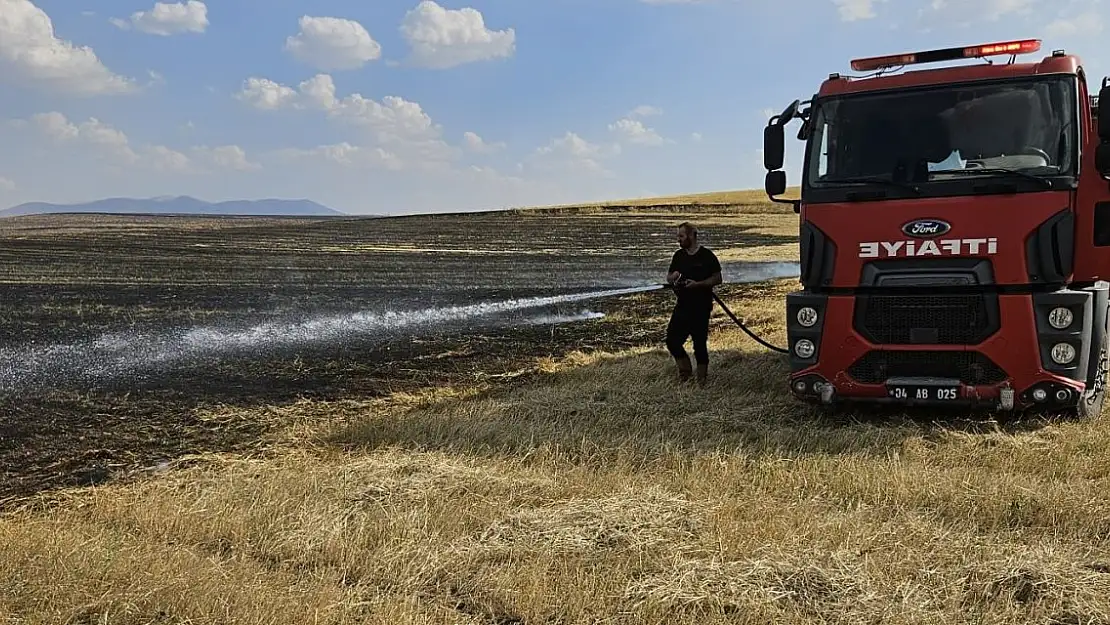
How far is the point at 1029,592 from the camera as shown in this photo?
4.01 m

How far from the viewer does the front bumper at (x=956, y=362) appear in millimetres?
6488

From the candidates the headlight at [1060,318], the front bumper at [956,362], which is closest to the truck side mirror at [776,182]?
the front bumper at [956,362]

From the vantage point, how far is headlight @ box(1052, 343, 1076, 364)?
21.2ft

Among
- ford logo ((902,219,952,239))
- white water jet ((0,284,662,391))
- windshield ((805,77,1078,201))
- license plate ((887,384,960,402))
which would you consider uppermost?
windshield ((805,77,1078,201))

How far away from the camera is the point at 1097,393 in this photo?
A: 7.21m

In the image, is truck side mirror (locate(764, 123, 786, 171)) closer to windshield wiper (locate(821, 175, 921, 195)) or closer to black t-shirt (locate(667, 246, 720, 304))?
windshield wiper (locate(821, 175, 921, 195))

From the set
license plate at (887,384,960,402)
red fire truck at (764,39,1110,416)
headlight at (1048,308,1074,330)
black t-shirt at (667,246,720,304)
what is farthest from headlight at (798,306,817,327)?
black t-shirt at (667,246,720,304)

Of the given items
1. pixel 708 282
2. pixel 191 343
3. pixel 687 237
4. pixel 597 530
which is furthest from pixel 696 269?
pixel 191 343

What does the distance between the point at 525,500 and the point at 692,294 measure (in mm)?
3989

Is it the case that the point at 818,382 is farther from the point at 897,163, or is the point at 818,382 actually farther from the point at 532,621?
the point at 532,621

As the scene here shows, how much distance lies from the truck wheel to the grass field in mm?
425

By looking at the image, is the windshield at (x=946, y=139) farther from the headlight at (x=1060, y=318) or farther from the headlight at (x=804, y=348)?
the headlight at (x=804, y=348)

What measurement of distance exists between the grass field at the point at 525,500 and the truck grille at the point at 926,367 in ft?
1.32

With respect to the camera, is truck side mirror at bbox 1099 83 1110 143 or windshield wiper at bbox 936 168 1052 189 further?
windshield wiper at bbox 936 168 1052 189
